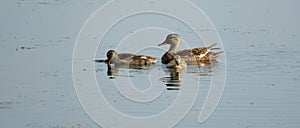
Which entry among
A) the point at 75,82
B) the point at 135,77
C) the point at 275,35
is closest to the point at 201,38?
the point at 275,35

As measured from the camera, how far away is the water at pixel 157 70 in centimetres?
1051

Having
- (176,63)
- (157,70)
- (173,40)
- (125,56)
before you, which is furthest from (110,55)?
(173,40)

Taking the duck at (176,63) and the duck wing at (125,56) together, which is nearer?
the duck at (176,63)

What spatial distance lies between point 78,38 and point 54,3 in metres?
4.98

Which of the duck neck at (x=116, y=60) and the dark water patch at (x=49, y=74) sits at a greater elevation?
the duck neck at (x=116, y=60)

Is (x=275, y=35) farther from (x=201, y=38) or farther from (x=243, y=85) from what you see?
(x=243, y=85)

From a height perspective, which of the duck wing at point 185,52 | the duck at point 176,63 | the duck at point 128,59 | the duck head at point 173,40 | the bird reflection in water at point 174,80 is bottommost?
the bird reflection in water at point 174,80

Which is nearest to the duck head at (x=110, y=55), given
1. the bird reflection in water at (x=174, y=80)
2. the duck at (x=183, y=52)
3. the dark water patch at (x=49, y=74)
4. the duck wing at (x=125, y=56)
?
the duck wing at (x=125, y=56)

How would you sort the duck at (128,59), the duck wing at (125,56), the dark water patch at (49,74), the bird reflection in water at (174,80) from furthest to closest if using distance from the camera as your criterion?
the duck wing at (125,56) < the duck at (128,59) < the dark water patch at (49,74) < the bird reflection in water at (174,80)

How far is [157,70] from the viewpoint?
1475cm

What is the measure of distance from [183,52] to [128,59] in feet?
4.54

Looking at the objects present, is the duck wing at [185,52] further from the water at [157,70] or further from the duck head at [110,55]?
the duck head at [110,55]

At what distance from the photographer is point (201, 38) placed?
695 inches

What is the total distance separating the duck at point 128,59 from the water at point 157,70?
26 cm
